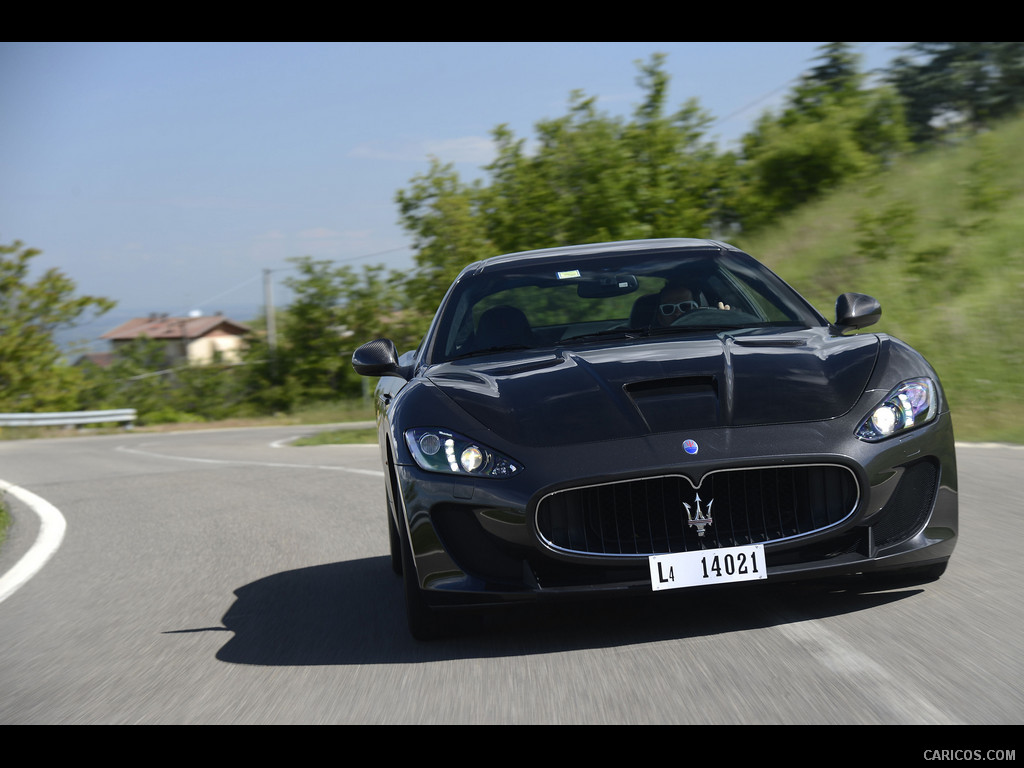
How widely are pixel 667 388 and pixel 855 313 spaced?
51.4 inches

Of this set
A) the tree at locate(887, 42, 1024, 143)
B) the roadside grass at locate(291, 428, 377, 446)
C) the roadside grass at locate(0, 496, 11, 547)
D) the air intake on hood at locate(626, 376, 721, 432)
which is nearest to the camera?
the air intake on hood at locate(626, 376, 721, 432)

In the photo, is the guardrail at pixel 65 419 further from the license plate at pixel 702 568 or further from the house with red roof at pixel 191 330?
the house with red roof at pixel 191 330

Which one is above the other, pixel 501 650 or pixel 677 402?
pixel 677 402

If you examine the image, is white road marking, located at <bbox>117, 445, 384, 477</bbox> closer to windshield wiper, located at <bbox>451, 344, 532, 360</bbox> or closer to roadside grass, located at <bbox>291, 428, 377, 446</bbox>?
roadside grass, located at <bbox>291, 428, 377, 446</bbox>

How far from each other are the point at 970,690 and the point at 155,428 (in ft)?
129

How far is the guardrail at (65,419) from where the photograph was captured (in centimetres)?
3675

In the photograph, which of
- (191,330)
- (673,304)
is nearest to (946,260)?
(673,304)

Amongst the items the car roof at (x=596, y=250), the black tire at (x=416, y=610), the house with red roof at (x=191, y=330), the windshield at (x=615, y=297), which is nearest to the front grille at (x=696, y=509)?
the black tire at (x=416, y=610)

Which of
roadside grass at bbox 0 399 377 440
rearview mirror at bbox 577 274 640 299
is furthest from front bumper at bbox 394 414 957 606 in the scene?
roadside grass at bbox 0 399 377 440

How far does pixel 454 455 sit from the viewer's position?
159 inches

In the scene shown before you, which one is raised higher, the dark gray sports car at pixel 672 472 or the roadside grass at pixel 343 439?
the dark gray sports car at pixel 672 472

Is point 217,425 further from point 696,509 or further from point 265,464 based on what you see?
point 696,509

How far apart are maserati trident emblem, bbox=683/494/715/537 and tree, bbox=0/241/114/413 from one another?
49583mm

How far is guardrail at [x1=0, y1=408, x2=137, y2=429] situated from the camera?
36750mm
